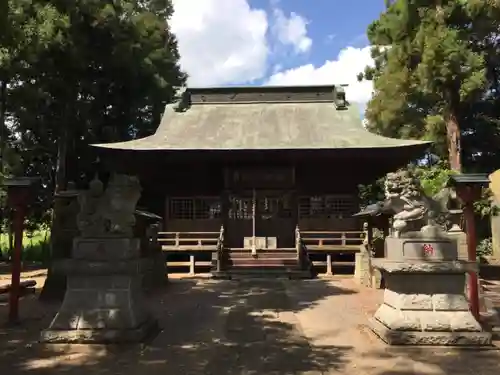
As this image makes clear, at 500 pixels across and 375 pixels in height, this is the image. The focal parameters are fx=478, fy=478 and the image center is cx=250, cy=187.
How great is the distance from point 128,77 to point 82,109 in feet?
9.58

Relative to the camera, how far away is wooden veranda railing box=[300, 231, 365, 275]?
16781mm

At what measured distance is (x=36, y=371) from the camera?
532cm

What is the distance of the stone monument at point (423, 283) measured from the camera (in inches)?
243

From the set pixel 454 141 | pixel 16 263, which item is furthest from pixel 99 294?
pixel 454 141

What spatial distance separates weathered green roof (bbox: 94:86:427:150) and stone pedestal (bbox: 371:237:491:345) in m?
11.1

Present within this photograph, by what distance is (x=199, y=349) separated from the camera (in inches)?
248

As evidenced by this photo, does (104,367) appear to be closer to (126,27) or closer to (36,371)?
(36,371)

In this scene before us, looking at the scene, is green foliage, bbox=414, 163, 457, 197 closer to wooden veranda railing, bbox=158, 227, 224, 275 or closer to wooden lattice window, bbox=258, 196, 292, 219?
wooden lattice window, bbox=258, 196, 292, 219

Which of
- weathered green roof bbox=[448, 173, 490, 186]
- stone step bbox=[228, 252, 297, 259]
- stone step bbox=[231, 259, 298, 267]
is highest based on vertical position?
weathered green roof bbox=[448, 173, 490, 186]

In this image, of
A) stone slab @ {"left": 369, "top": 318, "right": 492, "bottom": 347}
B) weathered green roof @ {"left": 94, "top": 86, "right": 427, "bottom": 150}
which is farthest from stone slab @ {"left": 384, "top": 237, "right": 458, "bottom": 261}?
weathered green roof @ {"left": 94, "top": 86, "right": 427, "bottom": 150}

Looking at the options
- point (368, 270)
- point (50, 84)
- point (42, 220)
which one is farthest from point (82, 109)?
point (368, 270)

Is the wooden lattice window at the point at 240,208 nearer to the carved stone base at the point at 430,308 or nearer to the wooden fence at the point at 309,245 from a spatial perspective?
the wooden fence at the point at 309,245

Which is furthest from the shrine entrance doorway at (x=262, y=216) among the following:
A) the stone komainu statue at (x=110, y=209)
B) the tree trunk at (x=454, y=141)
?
the stone komainu statue at (x=110, y=209)

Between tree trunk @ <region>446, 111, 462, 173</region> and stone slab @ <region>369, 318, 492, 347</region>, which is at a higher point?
tree trunk @ <region>446, 111, 462, 173</region>
